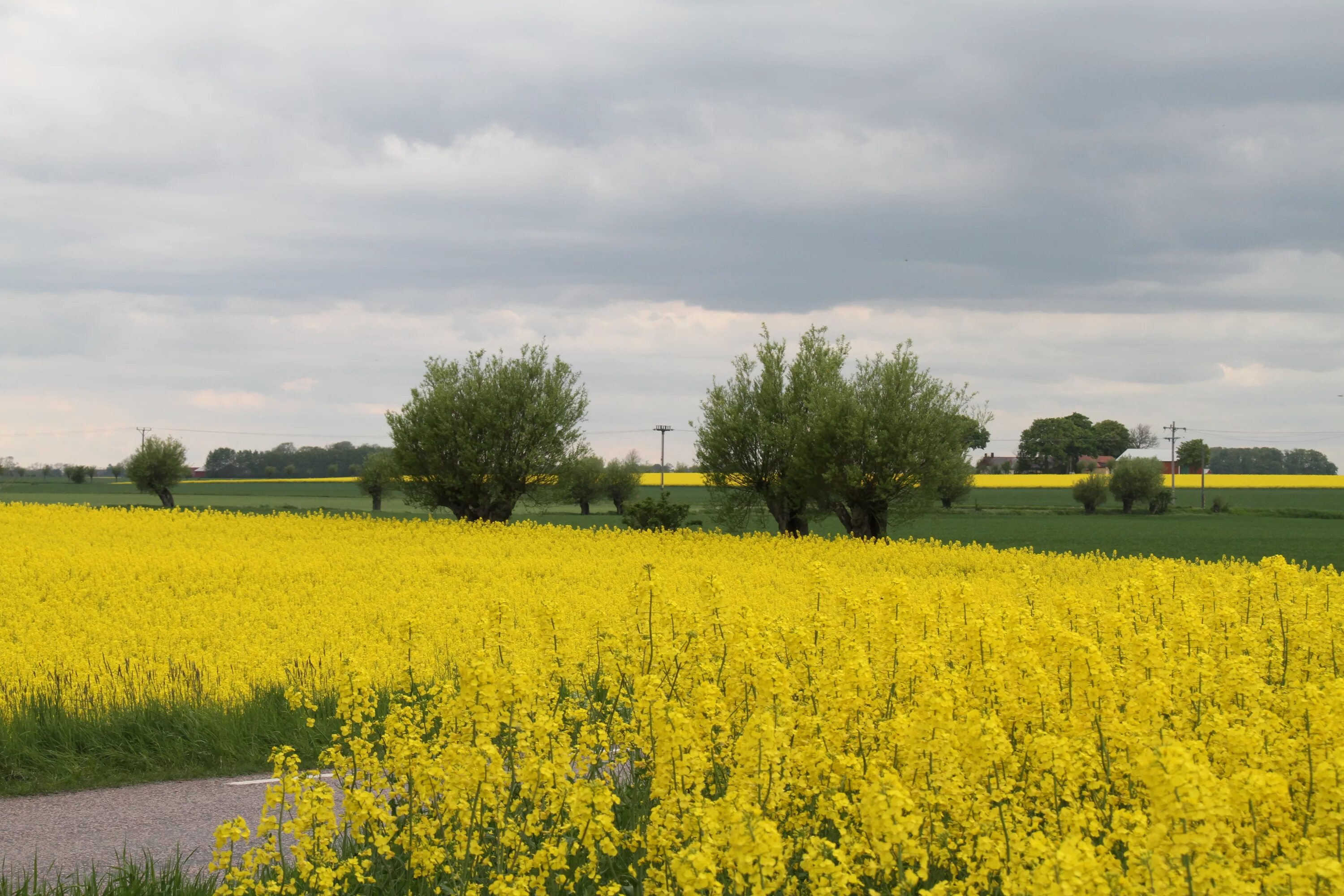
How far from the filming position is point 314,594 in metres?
18.5

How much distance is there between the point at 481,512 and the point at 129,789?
29755 millimetres

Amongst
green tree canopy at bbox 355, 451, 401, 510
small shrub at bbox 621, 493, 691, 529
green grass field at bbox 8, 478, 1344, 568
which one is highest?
green tree canopy at bbox 355, 451, 401, 510

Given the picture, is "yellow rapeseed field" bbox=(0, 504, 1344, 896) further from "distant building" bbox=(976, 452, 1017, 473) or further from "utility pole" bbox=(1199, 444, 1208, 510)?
"distant building" bbox=(976, 452, 1017, 473)

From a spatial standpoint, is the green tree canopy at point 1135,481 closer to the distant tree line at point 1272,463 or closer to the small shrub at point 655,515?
the small shrub at point 655,515

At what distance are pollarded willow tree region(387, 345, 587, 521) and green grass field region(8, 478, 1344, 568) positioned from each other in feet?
21.8

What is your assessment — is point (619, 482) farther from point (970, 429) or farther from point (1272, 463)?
point (1272, 463)

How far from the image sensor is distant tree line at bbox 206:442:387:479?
509 ft

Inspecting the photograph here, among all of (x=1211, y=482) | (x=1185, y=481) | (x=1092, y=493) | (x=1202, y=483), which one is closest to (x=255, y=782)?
(x=1092, y=493)

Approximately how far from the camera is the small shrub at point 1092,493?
278 feet

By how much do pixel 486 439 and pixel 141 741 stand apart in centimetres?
2814

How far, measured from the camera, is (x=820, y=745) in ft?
20.0

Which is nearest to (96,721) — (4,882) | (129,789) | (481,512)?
(129,789)

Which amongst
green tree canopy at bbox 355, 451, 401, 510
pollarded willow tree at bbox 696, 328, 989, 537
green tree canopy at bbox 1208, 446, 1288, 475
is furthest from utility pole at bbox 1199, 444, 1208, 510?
green tree canopy at bbox 355, 451, 401, 510

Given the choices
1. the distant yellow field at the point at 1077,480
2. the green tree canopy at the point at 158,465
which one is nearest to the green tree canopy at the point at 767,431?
the green tree canopy at the point at 158,465
